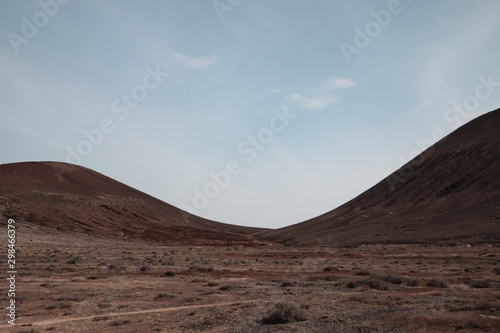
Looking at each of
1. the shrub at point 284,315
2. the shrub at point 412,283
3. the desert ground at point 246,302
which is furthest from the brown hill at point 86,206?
the shrub at point 284,315

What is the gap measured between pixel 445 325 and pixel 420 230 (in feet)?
177

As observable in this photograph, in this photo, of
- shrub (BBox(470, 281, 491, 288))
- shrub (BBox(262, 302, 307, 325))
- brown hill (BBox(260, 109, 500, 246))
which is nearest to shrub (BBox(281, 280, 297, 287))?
shrub (BBox(262, 302, 307, 325))

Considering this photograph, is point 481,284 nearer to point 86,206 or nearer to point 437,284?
point 437,284

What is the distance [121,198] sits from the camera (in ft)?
351

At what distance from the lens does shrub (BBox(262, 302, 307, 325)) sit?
1148cm

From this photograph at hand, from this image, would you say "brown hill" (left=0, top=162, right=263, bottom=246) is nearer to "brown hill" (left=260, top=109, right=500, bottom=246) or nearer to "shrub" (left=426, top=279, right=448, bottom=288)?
"brown hill" (left=260, top=109, right=500, bottom=246)

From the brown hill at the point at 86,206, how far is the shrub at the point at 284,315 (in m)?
58.9

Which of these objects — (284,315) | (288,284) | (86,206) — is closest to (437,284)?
(288,284)

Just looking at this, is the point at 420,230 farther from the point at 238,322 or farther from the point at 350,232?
the point at 238,322

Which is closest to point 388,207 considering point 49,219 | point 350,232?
point 350,232

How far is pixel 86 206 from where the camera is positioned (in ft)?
280

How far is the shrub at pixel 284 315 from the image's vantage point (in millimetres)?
11484

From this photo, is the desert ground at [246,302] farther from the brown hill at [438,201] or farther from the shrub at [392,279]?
the brown hill at [438,201]

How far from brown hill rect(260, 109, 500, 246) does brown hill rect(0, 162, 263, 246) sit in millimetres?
24616
